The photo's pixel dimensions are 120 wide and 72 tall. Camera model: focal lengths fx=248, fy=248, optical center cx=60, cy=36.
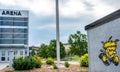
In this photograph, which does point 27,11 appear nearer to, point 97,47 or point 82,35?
point 82,35

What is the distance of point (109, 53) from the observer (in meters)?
7.96

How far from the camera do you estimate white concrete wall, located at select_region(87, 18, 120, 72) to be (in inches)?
291

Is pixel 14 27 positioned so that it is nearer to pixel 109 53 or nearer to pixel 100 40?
pixel 100 40

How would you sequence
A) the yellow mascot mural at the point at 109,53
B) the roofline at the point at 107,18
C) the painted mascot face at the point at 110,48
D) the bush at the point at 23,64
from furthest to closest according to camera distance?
the bush at the point at 23,64
the painted mascot face at the point at 110,48
the yellow mascot mural at the point at 109,53
the roofline at the point at 107,18

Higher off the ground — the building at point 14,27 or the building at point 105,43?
the building at point 14,27

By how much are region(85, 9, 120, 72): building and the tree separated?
1375 inches

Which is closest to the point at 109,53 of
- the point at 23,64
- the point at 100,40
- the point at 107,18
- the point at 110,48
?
the point at 110,48

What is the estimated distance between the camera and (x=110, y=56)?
787 cm

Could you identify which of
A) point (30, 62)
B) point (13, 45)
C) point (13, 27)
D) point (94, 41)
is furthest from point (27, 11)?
point (94, 41)

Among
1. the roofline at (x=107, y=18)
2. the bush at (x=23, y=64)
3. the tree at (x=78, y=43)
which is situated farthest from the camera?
the tree at (x=78, y=43)

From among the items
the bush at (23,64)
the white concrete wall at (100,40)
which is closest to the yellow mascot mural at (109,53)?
the white concrete wall at (100,40)

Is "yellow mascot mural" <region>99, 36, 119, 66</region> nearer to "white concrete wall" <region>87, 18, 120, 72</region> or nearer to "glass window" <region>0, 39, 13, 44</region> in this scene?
"white concrete wall" <region>87, 18, 120, 72</region>

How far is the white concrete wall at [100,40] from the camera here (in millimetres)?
7391

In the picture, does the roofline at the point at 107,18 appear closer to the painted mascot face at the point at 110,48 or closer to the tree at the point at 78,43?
the painted mascot face at the point at 110,48
